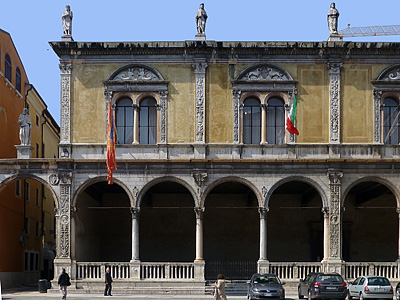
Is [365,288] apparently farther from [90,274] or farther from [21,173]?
[21,173]

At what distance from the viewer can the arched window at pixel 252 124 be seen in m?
38.3

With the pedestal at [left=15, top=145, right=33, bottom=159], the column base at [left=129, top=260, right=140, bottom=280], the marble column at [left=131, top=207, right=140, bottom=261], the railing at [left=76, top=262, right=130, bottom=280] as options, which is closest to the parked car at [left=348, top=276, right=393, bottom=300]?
the column base at [left=129, top=260, right=140, bottom=280]

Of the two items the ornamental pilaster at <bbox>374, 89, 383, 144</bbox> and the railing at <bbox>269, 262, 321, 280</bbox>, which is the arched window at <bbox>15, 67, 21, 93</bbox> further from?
the ornamental pilaster at <bbox>374, 89, 383, 144</bbox>

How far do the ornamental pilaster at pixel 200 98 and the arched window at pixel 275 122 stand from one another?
3.50m

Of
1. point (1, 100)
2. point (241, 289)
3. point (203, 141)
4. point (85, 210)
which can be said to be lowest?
point (241, 289)

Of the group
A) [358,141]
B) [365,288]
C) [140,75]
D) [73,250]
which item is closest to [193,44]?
[140,75]

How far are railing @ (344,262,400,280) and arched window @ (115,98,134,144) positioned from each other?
13.1 m

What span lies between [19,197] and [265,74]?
17.6m

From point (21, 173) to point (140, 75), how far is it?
7.95 meters

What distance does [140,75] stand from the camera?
38281mm

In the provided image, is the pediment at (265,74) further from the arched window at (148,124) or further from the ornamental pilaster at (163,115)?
the arched window at (148,124)

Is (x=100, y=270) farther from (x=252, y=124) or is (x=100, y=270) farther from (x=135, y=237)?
(x=252, y=124)

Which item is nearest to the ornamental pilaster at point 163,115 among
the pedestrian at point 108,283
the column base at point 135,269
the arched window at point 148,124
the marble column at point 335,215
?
the arched window at point 148,124

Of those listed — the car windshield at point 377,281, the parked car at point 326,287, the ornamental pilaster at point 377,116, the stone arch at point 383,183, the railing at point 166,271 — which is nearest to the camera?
the parked car at point 326,287
